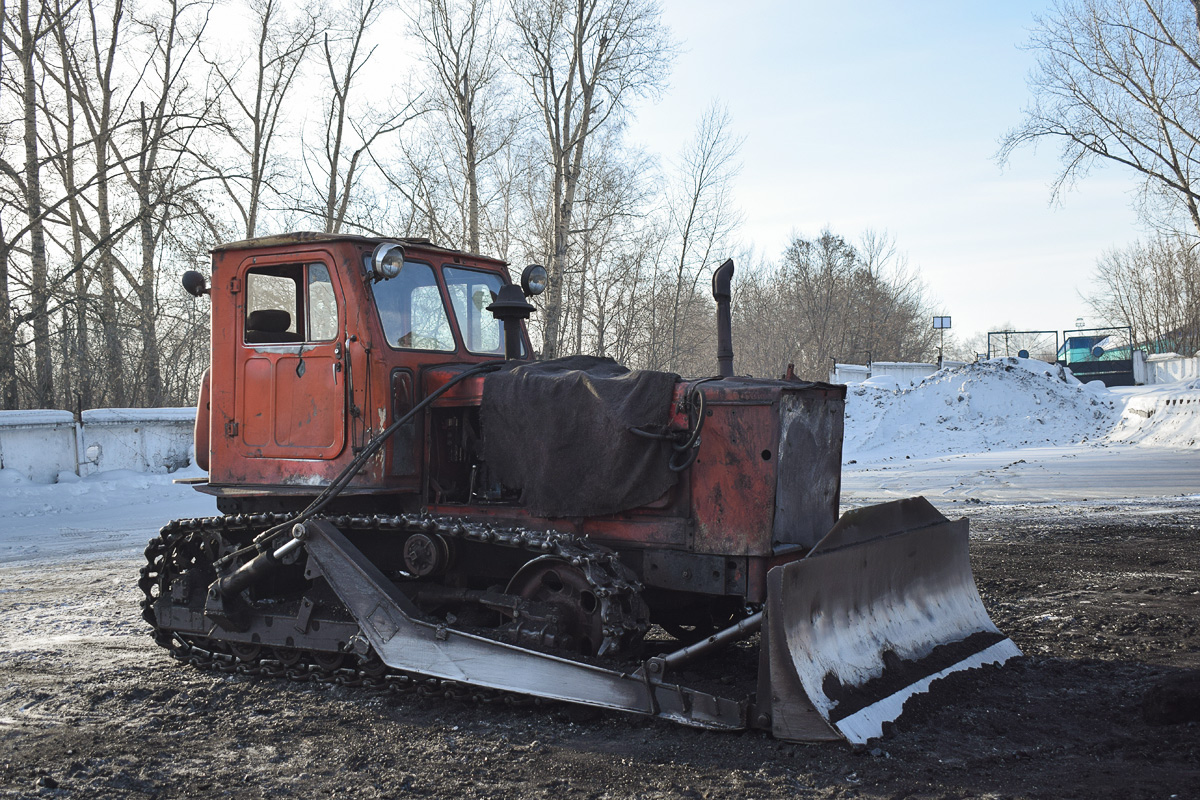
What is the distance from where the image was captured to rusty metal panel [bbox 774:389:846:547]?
191 inches

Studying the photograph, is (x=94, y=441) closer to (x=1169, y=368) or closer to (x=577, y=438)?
(x=577, y=438)

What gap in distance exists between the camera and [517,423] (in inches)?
207

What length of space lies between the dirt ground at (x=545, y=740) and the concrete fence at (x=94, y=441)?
8983 millimetres

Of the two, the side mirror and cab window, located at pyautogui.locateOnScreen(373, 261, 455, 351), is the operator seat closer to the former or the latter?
the side mirror

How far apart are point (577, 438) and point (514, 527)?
0.59 m

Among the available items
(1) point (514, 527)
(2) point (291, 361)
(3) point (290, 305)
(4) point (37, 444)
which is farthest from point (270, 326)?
(4) point (37, 444)

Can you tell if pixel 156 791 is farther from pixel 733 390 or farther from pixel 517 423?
pixel 733 390

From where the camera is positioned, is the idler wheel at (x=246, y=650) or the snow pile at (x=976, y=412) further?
the snow pile at (x=976, y=412)

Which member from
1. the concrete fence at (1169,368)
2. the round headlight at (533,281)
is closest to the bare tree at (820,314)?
the concrete fence at (1169,368)

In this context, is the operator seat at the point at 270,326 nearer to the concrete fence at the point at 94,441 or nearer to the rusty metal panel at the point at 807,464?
the rusty metal panel at the point at 807,464

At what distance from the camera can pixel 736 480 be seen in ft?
15.8

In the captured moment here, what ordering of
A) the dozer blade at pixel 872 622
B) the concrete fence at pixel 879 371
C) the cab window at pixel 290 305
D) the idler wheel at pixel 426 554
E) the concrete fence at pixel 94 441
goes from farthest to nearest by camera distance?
the concrete fence at pixel 879 371 < the concrete fence at pixel 94 441 < the cab window at pixel 290 305 < the idler wheel at pixel 426 554 < the dozer blade at pixel 872 622

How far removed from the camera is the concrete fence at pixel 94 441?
1436 centimetres

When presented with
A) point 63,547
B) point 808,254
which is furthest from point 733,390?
point 808,254
